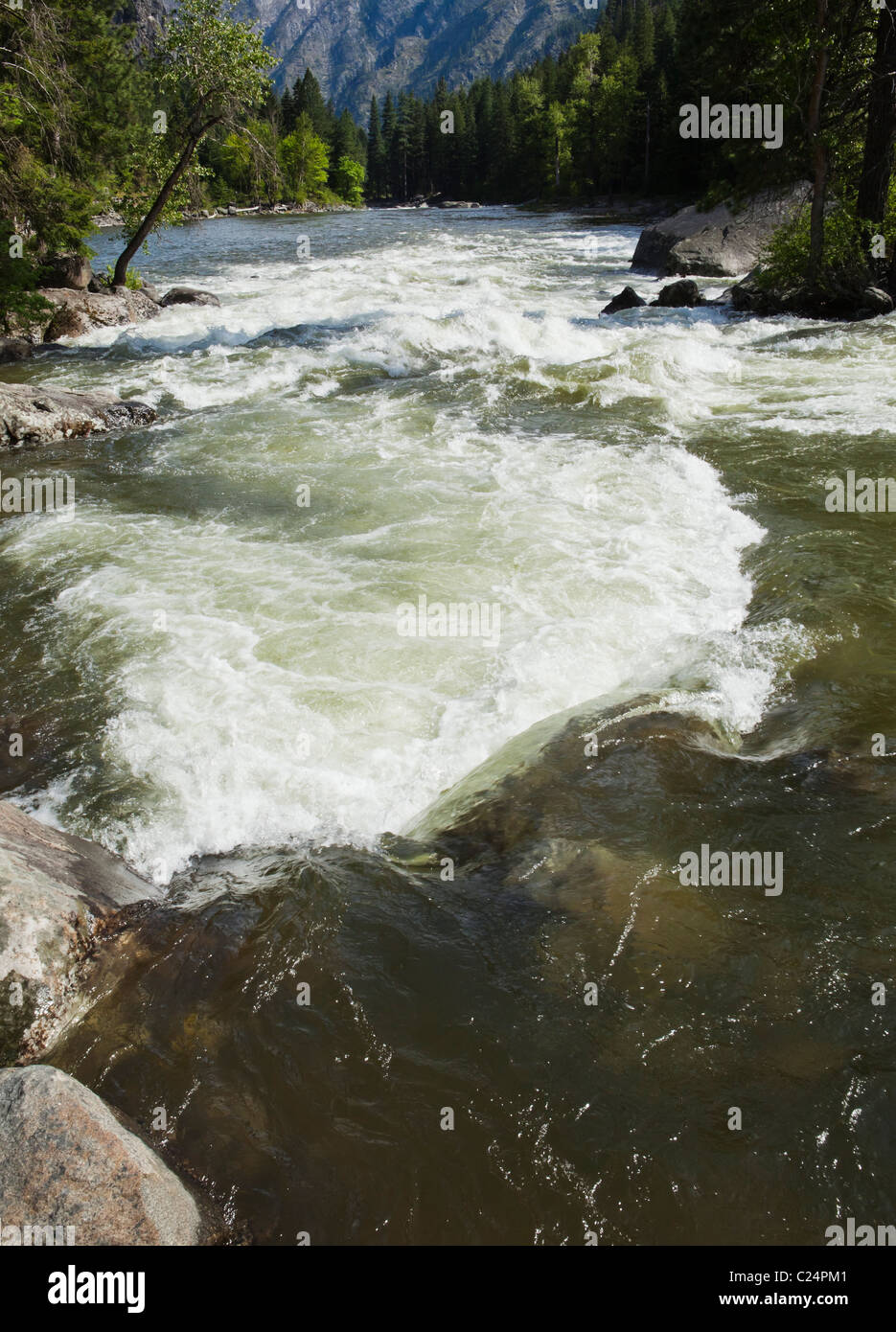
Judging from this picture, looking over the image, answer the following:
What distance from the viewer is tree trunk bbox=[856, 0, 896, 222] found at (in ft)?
49.3

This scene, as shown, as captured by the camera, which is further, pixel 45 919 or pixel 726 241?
pixel 726 241

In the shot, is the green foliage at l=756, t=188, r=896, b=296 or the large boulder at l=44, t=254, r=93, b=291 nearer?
the green foliage at l=756, t=188, r=896, b=296

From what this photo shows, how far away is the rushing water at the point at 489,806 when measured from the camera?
237 cm

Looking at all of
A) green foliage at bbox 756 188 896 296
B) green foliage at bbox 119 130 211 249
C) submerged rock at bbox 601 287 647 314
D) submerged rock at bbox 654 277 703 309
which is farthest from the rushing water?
green foliage at bbox 119 130 211 249

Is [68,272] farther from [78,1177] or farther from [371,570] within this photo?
[78,1177]

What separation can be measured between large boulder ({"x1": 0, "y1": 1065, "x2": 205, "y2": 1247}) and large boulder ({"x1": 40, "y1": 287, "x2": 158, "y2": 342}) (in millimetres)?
18617

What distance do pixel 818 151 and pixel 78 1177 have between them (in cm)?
1988

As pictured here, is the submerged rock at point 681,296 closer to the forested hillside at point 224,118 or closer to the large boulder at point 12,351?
the forested hillside at point 224,118

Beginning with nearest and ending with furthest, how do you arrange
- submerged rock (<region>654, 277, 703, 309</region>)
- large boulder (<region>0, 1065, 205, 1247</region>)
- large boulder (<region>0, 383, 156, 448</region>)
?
1. large boulder (<region>0, 1065, 205, 1247</region>)
2. large boulder (<region>0, 383, 156, 448</region>)
3. submerged rock (<region>654, 277, 703, 309</region>)

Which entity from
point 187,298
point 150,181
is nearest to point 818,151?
point 187,298

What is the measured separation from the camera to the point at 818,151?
15445 mm

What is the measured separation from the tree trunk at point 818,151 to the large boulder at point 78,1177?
62.4ft

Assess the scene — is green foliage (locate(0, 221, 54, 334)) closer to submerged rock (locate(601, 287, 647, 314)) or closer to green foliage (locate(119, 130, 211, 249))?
green foliage (locate(119, 130, 211, 249))
